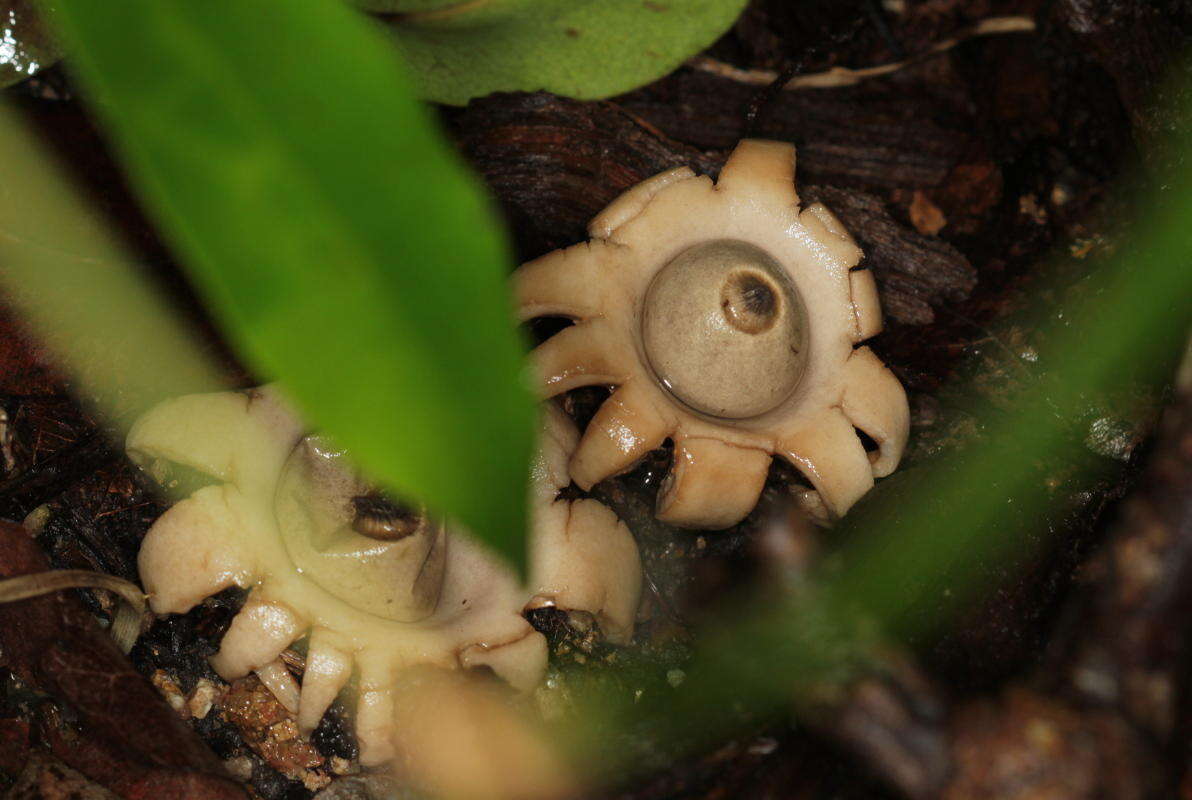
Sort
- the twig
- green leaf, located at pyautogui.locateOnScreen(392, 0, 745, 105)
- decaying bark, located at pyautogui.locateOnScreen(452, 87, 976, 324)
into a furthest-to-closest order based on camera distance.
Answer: the twig → decaying bark, located at pyautogui.locateOnScreen(452, 87, 976, 324) → green leaf, located at pyautogui.locateOnScreen(392, 0, 745, 105)

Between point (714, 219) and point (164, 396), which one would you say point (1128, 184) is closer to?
point (714, 219)

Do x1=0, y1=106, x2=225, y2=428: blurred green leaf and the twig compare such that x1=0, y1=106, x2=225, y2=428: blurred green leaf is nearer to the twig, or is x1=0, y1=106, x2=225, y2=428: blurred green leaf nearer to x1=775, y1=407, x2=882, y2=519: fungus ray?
x1=775, y1=407, x2=882, y2=519: fungus ray

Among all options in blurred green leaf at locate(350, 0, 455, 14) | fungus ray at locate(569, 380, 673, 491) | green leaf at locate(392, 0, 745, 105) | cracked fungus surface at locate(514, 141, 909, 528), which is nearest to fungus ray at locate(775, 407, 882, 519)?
cracked fungus surface at locate(514, 141, 909, 528)

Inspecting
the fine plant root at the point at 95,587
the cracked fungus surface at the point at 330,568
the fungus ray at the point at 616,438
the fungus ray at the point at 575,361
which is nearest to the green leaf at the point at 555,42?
the fungus ray at the point at 575,361

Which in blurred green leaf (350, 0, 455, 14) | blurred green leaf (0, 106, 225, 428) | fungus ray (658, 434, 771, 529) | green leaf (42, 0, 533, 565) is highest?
green leaf (42, 0, 533, 565)

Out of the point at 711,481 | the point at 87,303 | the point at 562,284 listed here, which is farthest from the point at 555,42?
the point at 87,303

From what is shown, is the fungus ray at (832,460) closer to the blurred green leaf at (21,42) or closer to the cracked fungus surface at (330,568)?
the cracked fungus surface at (330,568)

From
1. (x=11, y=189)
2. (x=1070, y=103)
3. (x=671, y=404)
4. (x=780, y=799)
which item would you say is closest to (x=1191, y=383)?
(x=780, y=799)
